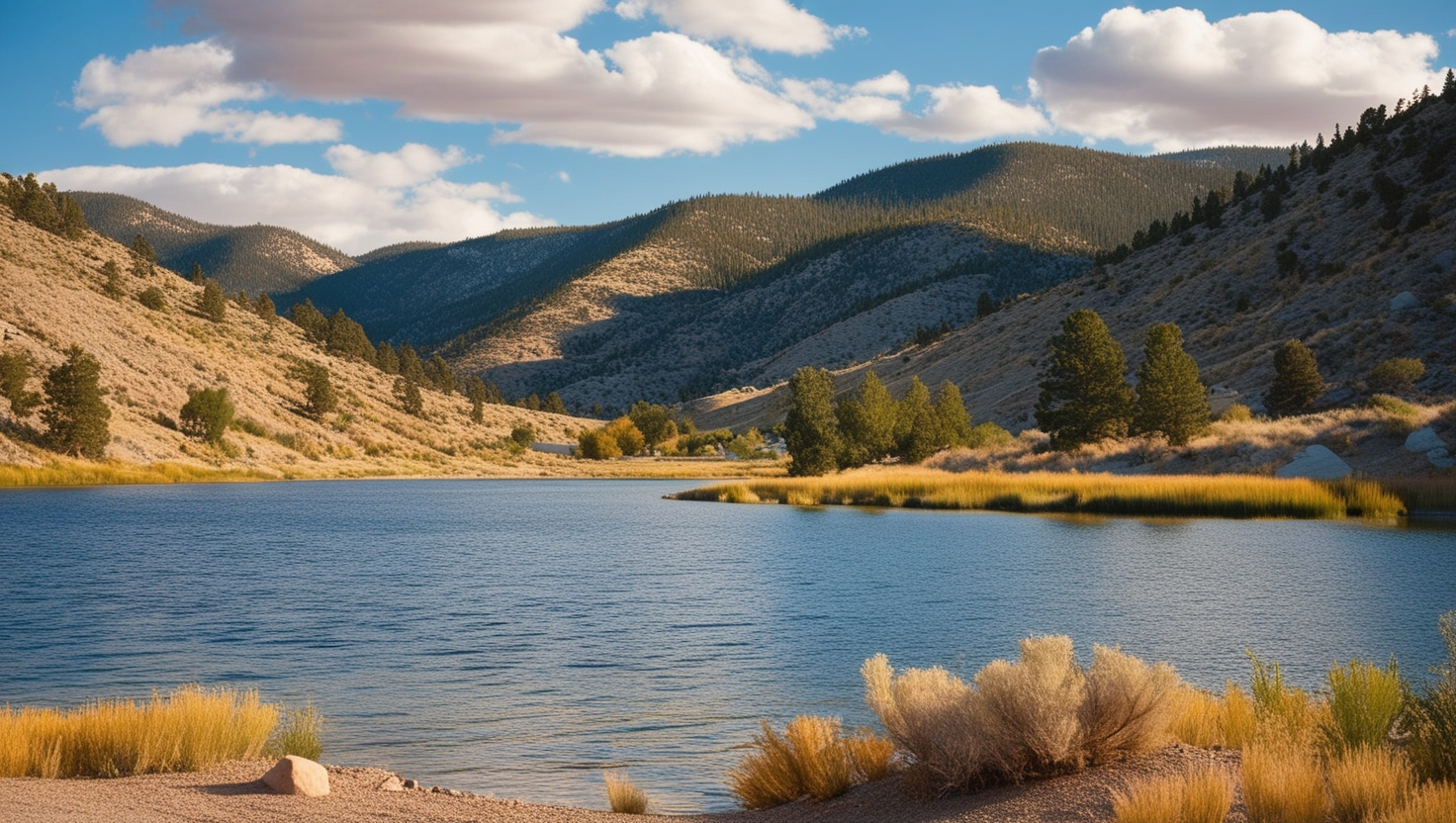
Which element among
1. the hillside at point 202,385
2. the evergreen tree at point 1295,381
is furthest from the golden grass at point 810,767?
the hillside at point 202,385

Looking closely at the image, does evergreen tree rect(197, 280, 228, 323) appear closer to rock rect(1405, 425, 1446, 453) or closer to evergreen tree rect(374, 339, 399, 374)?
evergreen tree rect(374, 339, 399, 374)

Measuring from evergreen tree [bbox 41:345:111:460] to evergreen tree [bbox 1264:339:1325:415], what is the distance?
80602 mm

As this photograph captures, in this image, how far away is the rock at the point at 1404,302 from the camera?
74.2m

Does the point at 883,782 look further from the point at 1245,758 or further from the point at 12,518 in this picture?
the point at 12,518

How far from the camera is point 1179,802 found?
31.7 ft

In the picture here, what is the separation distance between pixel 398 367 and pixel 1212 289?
105 m

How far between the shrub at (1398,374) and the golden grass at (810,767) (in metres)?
64.1

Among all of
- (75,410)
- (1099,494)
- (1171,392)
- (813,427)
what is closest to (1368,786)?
(1099,494)

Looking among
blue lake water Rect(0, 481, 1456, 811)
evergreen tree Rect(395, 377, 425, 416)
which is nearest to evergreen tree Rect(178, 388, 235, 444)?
evergreen tree Rect(395, 377, 425, 416)

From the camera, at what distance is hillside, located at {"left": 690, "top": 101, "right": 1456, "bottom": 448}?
74.0m

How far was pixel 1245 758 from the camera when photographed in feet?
Answer: 34.1

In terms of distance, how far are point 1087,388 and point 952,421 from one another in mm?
20146

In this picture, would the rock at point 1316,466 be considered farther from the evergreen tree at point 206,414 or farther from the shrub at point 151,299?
the shrub at point 151,299

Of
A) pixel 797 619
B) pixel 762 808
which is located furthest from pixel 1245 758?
pixel 797 619
